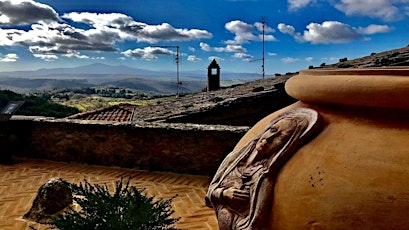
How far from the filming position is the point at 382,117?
5.54 feet

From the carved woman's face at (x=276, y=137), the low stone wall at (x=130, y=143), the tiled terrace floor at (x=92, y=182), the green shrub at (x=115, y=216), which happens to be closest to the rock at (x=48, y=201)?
the tiled terrace floor at (x=92, y=182)

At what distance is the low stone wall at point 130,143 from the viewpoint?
21.4 feet

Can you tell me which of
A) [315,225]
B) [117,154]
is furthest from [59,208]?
[315,225]

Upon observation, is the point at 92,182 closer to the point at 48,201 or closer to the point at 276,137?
the point at 48,201

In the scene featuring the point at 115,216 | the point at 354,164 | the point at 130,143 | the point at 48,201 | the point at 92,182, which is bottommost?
the point at 92,182

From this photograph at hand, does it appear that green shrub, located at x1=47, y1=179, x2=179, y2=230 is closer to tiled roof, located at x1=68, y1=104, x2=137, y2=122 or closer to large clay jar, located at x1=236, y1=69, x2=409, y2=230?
large clay jar, located at x1=236, y1=69, x2=409, y2=230

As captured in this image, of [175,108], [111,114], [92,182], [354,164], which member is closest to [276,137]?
[354,164]

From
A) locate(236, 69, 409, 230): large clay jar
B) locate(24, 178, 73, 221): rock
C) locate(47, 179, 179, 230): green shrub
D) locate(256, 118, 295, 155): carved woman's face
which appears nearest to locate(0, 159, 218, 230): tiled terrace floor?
locate(24, 178, 73, 221): rock

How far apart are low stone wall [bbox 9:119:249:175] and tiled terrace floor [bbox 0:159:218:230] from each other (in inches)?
8.1

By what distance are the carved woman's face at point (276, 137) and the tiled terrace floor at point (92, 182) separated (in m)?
3.02

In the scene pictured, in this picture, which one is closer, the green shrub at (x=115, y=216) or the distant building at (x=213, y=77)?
the green shrub at (x=115, y=216)

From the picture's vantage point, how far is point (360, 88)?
1712 mm

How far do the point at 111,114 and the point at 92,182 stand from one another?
6690 millimetres

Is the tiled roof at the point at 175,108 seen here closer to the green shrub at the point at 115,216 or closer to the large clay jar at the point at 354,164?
the green shrub at the point at 115,216
